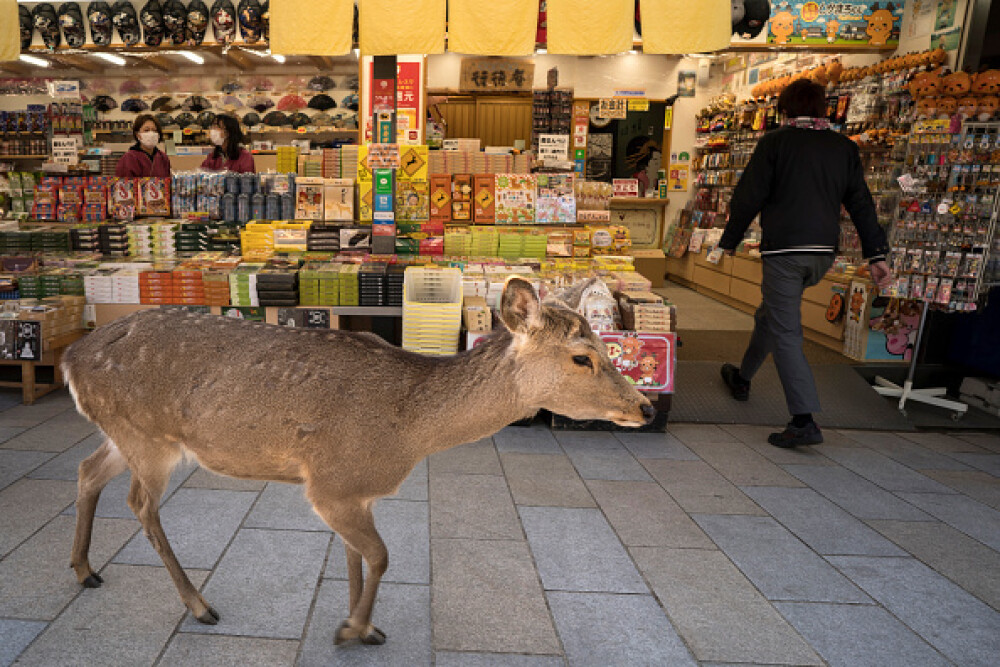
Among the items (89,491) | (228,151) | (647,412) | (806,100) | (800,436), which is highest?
(806,100)

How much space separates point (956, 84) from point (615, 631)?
638 centimetres

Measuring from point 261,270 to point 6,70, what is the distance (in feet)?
36.8

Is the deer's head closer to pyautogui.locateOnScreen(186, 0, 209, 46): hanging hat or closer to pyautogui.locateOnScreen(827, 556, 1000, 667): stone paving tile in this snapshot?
pyautogui.locateOnScreen(827, 556, 1000, 667): stone paving tile

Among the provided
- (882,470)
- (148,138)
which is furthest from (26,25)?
(882,470)

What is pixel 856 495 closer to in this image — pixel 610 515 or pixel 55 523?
pixel 610 515

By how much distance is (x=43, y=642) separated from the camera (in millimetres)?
2430

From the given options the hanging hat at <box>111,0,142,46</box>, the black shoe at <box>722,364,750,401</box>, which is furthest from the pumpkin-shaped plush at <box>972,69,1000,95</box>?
the hanging hat at <box>111,0,142,46</box>

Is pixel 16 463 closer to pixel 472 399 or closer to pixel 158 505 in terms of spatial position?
pixel 158 505

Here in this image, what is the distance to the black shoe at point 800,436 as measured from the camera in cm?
488

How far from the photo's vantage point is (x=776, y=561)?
3275mm

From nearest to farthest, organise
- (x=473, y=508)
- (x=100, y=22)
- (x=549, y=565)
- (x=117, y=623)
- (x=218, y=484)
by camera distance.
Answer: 1. (x=117, y=623)
2. (x=549, y=565)
3. (x=473, y=508)
4. (x=218, y=484)
5. (x=100, y=22)

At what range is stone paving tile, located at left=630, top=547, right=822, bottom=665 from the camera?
255cm

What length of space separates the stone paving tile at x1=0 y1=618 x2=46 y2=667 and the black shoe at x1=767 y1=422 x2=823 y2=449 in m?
4.54

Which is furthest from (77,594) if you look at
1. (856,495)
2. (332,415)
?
(856,495)
